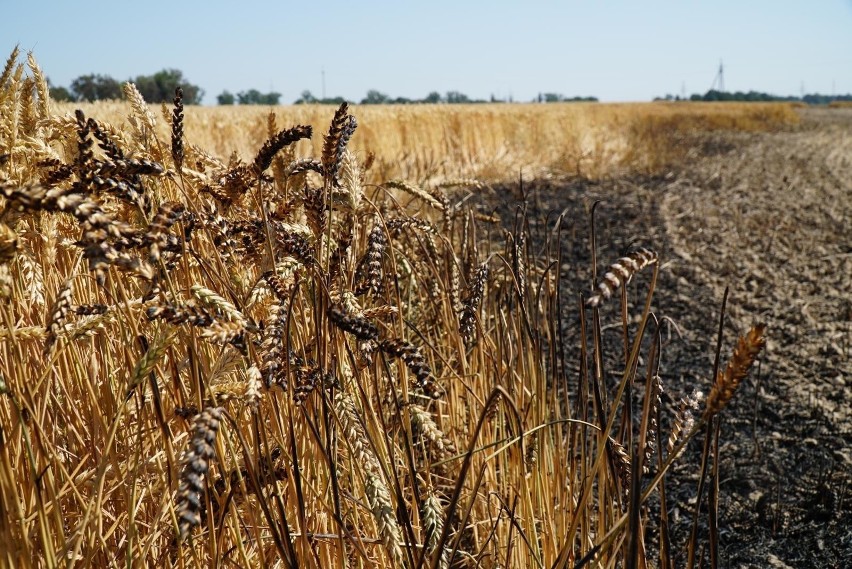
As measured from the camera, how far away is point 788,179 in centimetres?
888

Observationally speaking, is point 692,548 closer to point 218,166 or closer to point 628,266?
point 628,266

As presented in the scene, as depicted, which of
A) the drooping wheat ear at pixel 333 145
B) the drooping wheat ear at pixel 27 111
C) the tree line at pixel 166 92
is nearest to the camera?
the drooping wheat ear at pixel 333 145

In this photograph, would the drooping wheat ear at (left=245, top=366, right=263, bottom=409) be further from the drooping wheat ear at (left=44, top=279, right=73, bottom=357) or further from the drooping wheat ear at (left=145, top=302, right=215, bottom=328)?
the drooping wheat ear at (left=44, top=279, right=73, bottom=357)

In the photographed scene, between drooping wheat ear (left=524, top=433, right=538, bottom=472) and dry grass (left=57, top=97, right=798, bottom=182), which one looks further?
dry grass (left=57, top=97, right=798, bottom=182)

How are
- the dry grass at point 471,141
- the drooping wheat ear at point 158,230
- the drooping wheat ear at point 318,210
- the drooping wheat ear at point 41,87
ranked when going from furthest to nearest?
1. the dry grass at point 471,141
2. the drooping wheat ear at point 41,87
3. the drooping wheat ear at point 318,210
4. the drooping wheat ear at point 158,230

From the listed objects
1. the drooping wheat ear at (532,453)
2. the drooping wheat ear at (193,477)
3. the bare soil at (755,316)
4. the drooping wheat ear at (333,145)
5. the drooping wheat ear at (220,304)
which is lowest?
Answer: the bare soil at (755,316)

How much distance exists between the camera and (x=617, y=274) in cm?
58

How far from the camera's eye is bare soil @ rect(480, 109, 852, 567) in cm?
204

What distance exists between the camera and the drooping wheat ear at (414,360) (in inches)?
29.8

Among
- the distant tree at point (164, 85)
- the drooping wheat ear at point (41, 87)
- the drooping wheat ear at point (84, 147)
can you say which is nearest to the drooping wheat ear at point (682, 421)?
the drooping wheat ear at point (84, 147)

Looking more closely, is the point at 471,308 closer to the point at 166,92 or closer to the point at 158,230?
the point at 158,230

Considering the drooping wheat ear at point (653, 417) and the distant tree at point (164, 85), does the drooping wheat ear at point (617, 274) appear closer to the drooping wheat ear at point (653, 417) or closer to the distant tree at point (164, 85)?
the drooping wheat ear at point (653, 417)

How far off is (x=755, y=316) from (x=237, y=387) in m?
3.83

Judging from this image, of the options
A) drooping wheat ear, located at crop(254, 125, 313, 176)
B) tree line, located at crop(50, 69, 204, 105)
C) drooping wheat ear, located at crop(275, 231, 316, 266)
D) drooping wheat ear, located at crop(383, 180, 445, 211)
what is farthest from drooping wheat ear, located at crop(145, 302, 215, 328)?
tree line, located at crop(50, 69, 204, 105)
